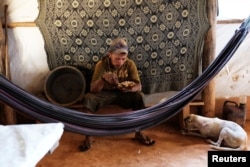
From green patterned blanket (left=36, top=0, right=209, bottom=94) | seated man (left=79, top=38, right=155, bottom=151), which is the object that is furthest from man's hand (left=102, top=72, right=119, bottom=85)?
green patterned blanket (left=36, top=0, right=209, bottom=94)

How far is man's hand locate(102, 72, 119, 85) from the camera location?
2.48 metres

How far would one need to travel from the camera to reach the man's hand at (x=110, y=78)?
2484mm

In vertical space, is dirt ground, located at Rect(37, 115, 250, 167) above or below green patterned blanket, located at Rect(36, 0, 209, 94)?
below

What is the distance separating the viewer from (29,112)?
186 centimetres

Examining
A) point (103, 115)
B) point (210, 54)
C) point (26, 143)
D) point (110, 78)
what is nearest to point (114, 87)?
point (110, 78)

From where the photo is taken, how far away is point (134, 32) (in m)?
2.66

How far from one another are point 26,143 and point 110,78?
154cm

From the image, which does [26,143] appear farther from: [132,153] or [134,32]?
[134,32]

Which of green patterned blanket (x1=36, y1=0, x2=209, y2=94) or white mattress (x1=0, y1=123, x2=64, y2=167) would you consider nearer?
white mattress (x1=0, y1=123, x2=64, y2=167)

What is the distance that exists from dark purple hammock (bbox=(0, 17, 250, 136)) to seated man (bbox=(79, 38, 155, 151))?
35 cm

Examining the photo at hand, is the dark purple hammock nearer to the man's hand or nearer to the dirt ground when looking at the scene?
the dirt ground

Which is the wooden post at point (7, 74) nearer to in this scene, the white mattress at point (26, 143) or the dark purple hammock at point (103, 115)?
the dark purple hammock at point (103, 115)

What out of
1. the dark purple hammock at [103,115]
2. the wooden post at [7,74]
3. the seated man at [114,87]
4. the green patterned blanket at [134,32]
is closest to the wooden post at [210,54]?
the green patterned blanket at [134,32]

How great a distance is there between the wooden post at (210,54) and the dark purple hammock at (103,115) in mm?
432
